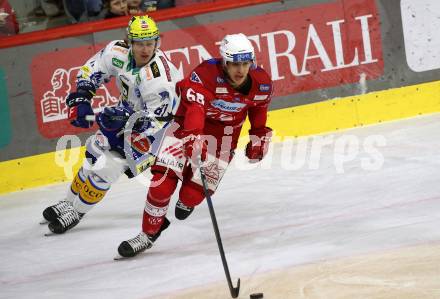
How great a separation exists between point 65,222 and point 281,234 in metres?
1.58

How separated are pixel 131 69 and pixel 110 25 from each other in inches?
Result: 80.5

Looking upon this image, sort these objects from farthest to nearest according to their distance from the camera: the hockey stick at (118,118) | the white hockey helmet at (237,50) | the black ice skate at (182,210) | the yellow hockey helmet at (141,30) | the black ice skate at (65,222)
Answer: the black ice skate at (65,222) → the hockey stick at (118,118) → the yellow hockey helmet at (141,30) → the black ice skate at (182,210) → the white hockey helmet at (237,50)

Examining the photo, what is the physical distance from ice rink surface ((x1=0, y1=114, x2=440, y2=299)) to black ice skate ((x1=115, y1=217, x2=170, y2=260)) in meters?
0.06

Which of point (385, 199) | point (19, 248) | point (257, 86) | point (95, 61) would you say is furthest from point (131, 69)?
point (385, 199)

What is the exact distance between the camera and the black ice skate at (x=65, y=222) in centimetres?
646

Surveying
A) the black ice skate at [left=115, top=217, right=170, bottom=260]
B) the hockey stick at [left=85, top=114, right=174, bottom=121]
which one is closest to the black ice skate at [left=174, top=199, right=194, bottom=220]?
the black ice skate at [left=115, top=217, right=170, bottom=260]

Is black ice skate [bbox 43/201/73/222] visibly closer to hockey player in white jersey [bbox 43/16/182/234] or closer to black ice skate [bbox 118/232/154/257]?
hockey player in white jersey [bbox 43/16/182/234]

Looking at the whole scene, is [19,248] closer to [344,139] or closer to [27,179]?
[27,179]

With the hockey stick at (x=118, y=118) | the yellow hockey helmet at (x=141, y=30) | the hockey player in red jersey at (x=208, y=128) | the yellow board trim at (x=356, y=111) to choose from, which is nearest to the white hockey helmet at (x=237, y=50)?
the hockey player in red jersey at (x=208, y=128)

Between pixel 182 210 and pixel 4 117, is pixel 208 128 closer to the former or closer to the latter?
pixel 182 210

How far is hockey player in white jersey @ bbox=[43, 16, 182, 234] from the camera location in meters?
6.25

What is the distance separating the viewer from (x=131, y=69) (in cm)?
634

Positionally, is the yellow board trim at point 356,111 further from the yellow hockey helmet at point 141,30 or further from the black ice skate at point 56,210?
the yellow hockey helmet at point 141,30

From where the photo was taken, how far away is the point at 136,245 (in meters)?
5.67
